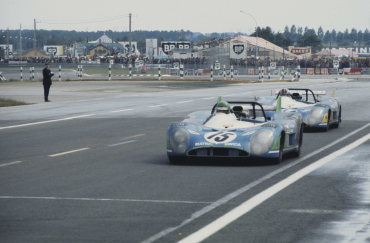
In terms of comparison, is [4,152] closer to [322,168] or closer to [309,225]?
[322,168]

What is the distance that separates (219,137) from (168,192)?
2260 mm

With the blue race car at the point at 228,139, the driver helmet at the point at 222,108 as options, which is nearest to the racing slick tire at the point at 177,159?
the blue race car at the point at 228,139

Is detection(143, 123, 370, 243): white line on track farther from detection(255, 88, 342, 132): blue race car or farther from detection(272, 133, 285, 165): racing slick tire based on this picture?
detection(255, 88, 342, 132): blue race car

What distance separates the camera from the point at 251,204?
6.36 meters

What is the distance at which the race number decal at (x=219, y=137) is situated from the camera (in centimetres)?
906

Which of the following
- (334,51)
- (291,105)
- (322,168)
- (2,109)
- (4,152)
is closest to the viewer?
(322,168)

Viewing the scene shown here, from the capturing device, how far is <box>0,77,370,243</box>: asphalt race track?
5281 mm

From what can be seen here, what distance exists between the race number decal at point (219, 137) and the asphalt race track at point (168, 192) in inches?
15.9

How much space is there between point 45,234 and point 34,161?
478 cm

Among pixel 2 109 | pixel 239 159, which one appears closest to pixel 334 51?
pixel 2 109

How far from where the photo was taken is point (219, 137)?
9125 mm

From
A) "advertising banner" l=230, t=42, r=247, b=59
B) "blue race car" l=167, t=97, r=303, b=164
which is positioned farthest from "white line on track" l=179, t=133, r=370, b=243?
"advertising banner" l=230, t=42, r=247, b=59

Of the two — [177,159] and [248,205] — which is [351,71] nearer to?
[177,159]

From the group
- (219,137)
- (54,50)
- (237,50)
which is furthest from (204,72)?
(54,50)
